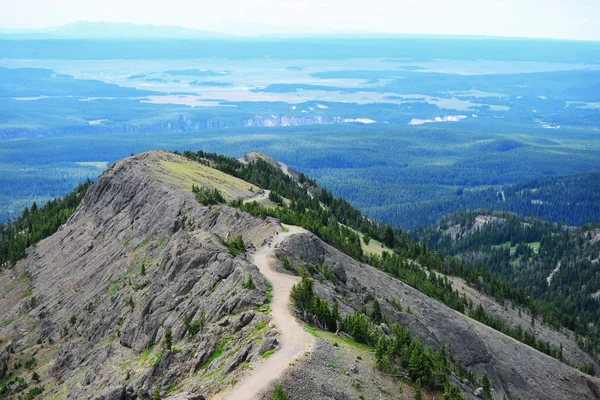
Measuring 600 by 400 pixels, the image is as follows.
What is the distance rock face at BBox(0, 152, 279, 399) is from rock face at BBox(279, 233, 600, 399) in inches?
298

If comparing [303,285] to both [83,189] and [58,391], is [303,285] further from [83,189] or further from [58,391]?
[83,189]

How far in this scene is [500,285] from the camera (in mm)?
122125

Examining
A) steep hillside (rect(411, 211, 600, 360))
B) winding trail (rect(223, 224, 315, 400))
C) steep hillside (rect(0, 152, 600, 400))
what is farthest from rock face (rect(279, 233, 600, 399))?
steep hillside (rect(411, 211, 600, 360))

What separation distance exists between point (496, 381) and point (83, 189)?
83.2 meters

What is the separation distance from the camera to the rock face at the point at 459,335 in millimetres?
78938

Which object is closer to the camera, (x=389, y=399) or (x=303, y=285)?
(x=389, y=399)

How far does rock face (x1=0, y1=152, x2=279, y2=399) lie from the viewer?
56.2 metres

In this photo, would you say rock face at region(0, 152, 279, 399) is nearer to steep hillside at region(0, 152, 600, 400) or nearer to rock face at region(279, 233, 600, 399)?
steep hillside at region(0, 152, 600, 400)

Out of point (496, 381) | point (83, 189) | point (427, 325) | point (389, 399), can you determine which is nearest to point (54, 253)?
point (83, 189)

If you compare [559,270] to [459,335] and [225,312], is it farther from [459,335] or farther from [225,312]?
[225,312]

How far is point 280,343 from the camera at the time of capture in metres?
51.8

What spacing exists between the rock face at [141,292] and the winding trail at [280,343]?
3.87ft

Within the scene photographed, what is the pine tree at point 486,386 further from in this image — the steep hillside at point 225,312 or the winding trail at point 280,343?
the winding trail at point 280,343

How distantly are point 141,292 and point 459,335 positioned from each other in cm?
3309
